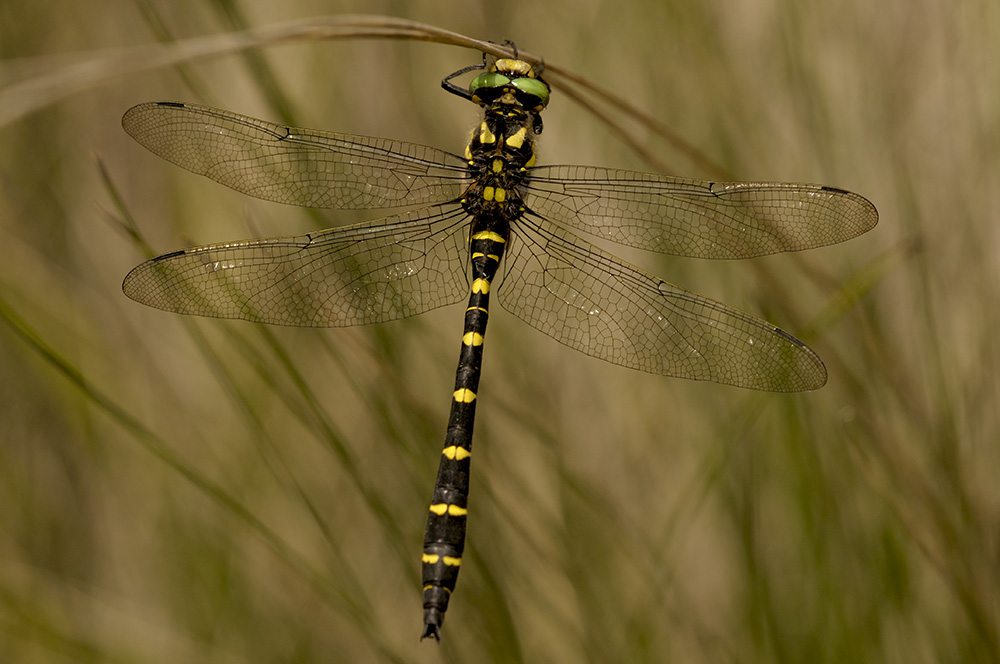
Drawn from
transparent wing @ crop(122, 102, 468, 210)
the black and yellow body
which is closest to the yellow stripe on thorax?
the black and yellow body

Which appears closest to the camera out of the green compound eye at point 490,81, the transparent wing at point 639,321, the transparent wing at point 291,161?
the transparent wing at point 639,321

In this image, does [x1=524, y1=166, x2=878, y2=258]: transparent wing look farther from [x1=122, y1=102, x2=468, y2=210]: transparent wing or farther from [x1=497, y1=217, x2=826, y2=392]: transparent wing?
[x1=122, y1=102, x2=468, y2=210]: transparent wing

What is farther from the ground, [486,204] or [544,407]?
[486,204]

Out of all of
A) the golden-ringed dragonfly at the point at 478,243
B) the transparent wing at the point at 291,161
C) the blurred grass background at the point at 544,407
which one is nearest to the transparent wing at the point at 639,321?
the golden-ringed dragonfly at the point at 478,243

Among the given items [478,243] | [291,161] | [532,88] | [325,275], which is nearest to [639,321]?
[478,243]

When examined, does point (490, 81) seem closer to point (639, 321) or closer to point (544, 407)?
point (639, 321)

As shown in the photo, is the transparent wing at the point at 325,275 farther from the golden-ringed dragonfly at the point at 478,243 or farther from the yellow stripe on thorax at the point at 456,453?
the yellow stripe on thorax at the point at 456,453
